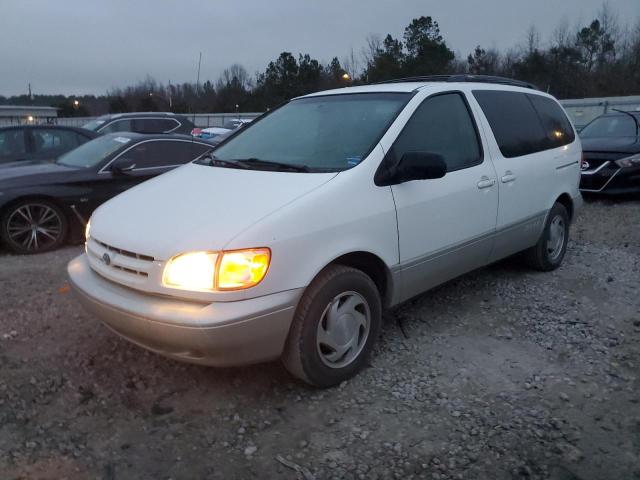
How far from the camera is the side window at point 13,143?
8.52m

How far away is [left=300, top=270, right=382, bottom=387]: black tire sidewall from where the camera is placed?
296 cm

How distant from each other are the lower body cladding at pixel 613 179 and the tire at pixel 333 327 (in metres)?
6.79

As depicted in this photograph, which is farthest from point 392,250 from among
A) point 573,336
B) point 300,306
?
point 573,336

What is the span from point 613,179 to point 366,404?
725 cm

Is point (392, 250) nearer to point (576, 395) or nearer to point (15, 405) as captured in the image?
point (576, 395)

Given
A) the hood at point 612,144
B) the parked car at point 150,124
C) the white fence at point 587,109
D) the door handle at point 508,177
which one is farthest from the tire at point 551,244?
the white fence at point 587,109

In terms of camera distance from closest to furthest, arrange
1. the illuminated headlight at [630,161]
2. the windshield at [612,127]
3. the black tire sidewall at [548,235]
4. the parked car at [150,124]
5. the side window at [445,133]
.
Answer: the side window at [445,133], the black tire sidewall at [548,235], the illuminated headlight at [630,161], the windshield at [612,127], the parked car at [150,124]

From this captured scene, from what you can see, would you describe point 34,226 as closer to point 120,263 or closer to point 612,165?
point 120,263

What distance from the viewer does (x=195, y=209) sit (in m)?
3.07

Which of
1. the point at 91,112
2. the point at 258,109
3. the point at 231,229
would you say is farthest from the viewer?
the point at 91,112

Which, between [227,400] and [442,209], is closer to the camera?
[227,400]

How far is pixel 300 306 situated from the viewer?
294cm

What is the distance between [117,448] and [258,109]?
4976 cm

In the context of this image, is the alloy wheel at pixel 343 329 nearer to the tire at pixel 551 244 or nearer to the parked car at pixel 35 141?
the tire at pixel 551 244
